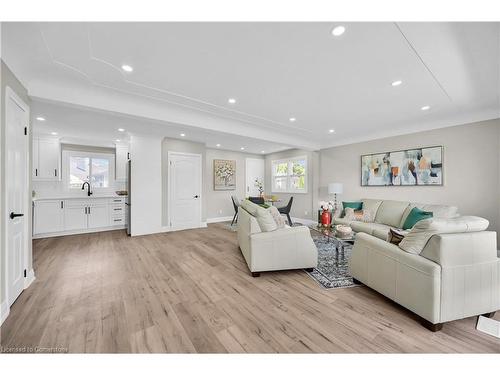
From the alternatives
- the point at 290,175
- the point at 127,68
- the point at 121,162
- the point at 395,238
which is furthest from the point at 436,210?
the point at 121,162

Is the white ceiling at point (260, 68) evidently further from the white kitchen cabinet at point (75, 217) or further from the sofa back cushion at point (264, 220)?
the white kitchen cabinet at point (75, 217)

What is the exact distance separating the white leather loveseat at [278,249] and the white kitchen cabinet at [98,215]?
439cm

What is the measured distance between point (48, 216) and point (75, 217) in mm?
458

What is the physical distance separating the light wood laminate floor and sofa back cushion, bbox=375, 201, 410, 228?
2277 mm

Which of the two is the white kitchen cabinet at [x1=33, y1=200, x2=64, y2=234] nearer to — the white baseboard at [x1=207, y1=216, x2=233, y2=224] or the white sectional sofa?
the white baseboard at [x1=207, y1=216, x2=233, y2=224]

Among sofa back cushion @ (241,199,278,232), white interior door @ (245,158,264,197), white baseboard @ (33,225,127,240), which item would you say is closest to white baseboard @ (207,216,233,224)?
white interior door @ (245,158,264,197)

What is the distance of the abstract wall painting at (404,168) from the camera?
3.72m

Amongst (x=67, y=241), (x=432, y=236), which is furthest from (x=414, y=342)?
(x=67, y=241)

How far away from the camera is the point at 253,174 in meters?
7.43

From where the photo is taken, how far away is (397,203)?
3.94 metres

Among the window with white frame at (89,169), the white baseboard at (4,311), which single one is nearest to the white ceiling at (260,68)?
the white baseboard at (4,311)

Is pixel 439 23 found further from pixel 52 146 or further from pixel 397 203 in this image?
pixel 52 146

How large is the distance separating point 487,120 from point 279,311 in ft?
15.1

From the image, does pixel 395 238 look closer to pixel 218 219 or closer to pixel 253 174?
pixel 218 219
